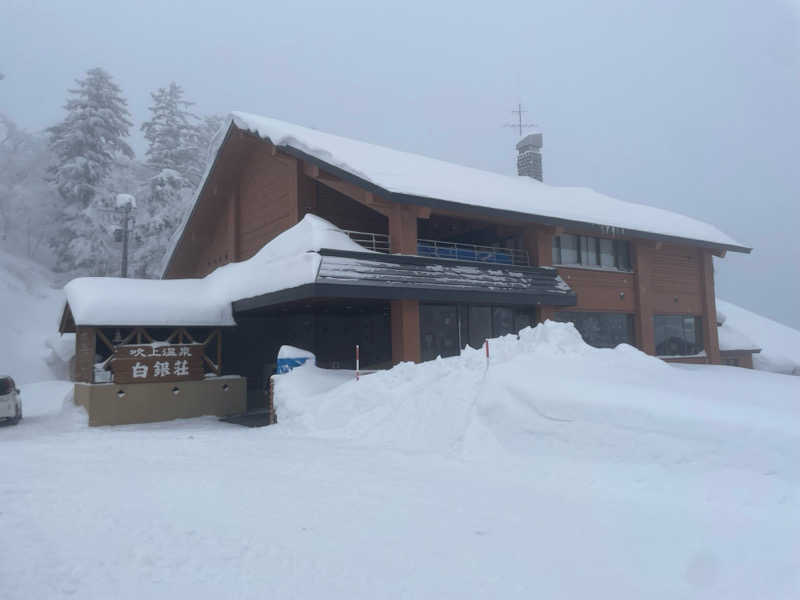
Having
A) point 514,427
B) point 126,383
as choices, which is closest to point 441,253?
point 126,383

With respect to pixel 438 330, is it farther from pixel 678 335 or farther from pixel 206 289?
pixel 678 335

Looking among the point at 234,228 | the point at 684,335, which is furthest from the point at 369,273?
the point at 684,335

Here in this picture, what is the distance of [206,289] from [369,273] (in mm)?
7636

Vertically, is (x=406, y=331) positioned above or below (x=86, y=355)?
above

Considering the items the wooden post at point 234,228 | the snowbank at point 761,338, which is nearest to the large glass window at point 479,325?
the wooden post at point 234,228

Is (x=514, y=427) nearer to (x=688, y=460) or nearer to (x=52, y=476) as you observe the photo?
(x=688, y=460)

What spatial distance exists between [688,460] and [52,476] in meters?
7.08

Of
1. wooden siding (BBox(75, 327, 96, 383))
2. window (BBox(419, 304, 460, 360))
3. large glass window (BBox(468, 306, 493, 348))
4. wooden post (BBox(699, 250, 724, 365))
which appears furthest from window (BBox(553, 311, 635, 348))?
wooden siding (BBox(75, 327, 96, 383))

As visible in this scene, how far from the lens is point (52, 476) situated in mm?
6676

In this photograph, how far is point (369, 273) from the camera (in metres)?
14.0

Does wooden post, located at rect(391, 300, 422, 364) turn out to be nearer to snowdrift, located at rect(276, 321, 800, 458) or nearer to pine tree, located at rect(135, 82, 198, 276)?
snowdrift, located at rect(276, 321, 800, 458)

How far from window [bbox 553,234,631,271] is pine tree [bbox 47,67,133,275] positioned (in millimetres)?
30746

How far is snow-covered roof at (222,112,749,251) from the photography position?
15352mm

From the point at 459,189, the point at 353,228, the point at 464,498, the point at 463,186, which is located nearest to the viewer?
the point at 464,498
